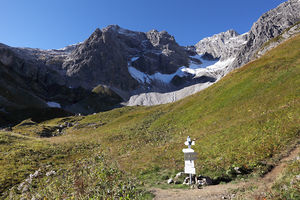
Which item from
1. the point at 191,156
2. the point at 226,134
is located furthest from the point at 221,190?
the point at 226,134

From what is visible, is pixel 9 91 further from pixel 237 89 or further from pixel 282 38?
pixel 282 38

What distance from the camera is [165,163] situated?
871 inches

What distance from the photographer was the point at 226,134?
2416 cm

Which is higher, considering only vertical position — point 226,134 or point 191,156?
point 226,134

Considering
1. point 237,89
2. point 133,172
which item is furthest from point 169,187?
point 237,89

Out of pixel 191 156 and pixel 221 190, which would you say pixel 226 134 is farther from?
pixel 221 190

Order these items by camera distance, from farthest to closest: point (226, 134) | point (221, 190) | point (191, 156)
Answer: point (226, 134) < point (191, 156) < point (221, 190)

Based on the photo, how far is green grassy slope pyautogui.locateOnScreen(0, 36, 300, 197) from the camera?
711 inches

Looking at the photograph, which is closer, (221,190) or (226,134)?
(221,190)

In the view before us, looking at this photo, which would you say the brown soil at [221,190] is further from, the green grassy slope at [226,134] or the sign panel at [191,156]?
→ the sign panel at [191,156]

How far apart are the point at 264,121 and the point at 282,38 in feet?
295

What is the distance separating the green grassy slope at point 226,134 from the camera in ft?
59.2

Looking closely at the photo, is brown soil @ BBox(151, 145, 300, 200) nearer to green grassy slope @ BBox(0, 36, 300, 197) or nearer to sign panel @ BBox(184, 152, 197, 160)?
green grassy slope @ BBox(0, 36, 300, 197)

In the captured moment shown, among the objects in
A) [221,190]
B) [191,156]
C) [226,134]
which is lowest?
[221,190]
